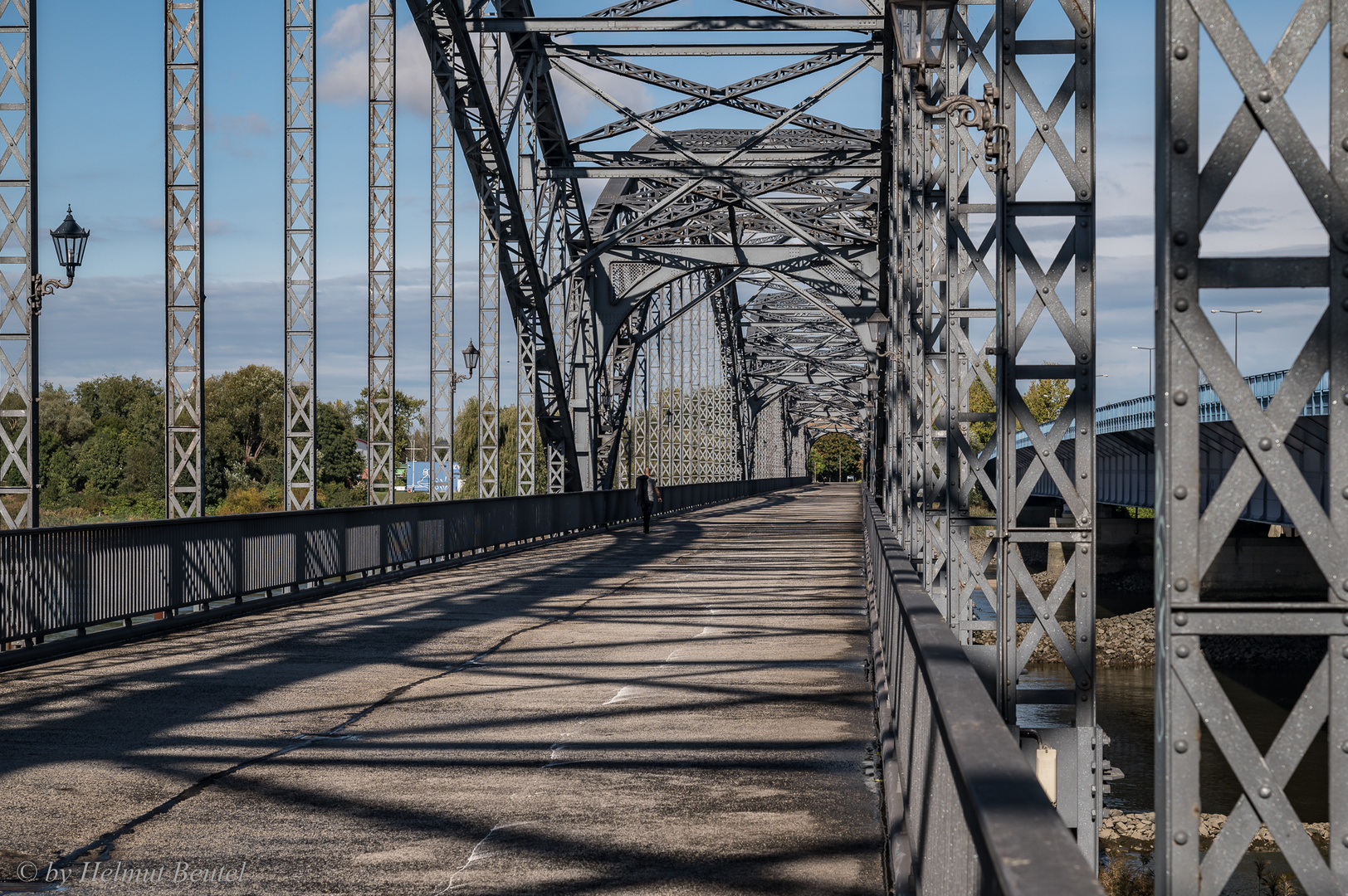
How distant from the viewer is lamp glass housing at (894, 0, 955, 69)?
28.2 ft

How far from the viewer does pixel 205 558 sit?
16625 millimetres

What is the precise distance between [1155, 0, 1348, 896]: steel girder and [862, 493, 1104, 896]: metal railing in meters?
0.48

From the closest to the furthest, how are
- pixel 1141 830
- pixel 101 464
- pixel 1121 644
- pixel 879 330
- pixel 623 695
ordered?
pixel 623 695, pixel 1141 830, pixel 879 330, pixel 1121 644, pixel 101 464

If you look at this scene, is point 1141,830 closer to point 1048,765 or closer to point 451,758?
point 1048,765

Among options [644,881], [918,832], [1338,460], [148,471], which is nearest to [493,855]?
[644,881]

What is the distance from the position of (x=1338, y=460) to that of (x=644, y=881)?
3.70 meters

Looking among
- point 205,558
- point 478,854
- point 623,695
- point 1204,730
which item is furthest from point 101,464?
point 478,854

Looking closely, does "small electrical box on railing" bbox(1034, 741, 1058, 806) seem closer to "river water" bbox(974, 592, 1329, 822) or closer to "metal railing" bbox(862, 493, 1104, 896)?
"metal railing" bbox(862, 493, 1104, 896)

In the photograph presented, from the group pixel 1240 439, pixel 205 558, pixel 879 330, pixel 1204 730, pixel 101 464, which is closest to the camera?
pixel 1240 439

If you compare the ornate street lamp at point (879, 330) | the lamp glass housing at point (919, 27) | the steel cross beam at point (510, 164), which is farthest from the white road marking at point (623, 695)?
the steel cross beam at point (510, 164)

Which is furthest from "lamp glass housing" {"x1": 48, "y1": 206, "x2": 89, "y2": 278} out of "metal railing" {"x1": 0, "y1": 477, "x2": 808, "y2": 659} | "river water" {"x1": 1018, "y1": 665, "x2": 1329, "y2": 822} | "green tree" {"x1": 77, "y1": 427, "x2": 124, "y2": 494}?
"green tree" {"x1": 77, "y1": 427, "x2": 124, "y2": 494}

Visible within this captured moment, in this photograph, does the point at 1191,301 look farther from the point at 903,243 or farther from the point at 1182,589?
the point at 903,243

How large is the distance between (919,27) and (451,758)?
5.23 meters

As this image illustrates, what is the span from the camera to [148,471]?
90500mm
